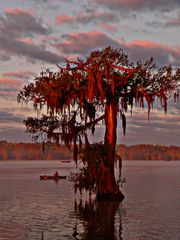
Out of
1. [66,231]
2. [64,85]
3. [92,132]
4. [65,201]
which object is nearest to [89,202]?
[65,201]

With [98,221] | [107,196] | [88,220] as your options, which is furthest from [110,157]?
[98,221]

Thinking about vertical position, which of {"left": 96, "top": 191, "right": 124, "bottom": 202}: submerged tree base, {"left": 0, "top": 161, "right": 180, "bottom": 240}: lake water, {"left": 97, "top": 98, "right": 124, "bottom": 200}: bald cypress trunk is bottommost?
{"left": 0, "top": 161, "right": 180, "bottom": 240}: lake water

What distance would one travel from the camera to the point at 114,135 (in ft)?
136

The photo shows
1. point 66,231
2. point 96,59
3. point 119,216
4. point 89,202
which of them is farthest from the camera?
point 89,202

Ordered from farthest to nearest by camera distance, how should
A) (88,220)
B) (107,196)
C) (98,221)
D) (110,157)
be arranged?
1. (110,157)
2. (107,196)
3. (88,220)
4. (98,221)

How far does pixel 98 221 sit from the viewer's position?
1318 inches

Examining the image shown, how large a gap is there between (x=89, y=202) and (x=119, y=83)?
41.0 feet

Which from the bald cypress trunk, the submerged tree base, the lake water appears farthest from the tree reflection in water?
the bald cypress trunk

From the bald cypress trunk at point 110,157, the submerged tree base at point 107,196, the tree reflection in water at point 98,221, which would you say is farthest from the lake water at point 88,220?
the bald cypress trunk at point 110,157

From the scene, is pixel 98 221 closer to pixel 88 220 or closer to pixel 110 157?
pixel 88 220

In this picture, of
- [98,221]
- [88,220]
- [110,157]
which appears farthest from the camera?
[110,157]

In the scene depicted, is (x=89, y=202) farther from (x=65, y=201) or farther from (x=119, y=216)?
(x=119, y=216)

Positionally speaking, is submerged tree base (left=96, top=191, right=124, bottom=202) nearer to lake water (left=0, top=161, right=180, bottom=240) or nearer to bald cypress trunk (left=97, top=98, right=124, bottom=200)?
bald cypress trunk (left=97, top=98, right=124, bottom=200)

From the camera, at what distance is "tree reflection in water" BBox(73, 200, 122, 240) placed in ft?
91.7
